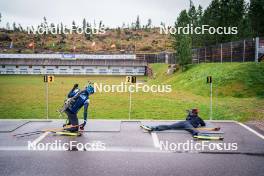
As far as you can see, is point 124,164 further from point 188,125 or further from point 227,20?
point 227,20

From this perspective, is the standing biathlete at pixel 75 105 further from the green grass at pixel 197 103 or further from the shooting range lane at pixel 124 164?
the green grass at pixel 197 103

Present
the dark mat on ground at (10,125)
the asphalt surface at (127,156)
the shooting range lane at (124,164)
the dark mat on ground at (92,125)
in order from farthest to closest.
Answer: the dark mat on ground at (92,125), the dark mat on ground at (10,125), the asphalt surface at (127,156), the shooting range lane at (124,164)

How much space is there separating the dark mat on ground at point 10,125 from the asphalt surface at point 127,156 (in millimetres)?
44

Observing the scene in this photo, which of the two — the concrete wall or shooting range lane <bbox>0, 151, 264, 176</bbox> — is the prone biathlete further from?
the concrete wall

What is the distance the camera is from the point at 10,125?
45.4ft

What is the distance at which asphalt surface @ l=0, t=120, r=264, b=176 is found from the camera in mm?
8219

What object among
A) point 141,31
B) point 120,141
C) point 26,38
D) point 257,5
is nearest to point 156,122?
point 120,141

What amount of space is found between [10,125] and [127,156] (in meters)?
7.52

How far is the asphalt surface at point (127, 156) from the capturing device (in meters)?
8.22

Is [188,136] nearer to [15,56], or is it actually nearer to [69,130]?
[69,130]

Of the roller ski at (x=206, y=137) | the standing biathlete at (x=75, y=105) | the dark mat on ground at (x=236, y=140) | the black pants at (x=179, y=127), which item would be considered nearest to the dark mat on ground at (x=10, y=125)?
the standing biathlete at (x=75, y=105)

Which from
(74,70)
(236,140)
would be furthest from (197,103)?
(74,70)

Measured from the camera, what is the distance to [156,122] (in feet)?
48.3

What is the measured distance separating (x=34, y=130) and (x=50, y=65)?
6155 cm
